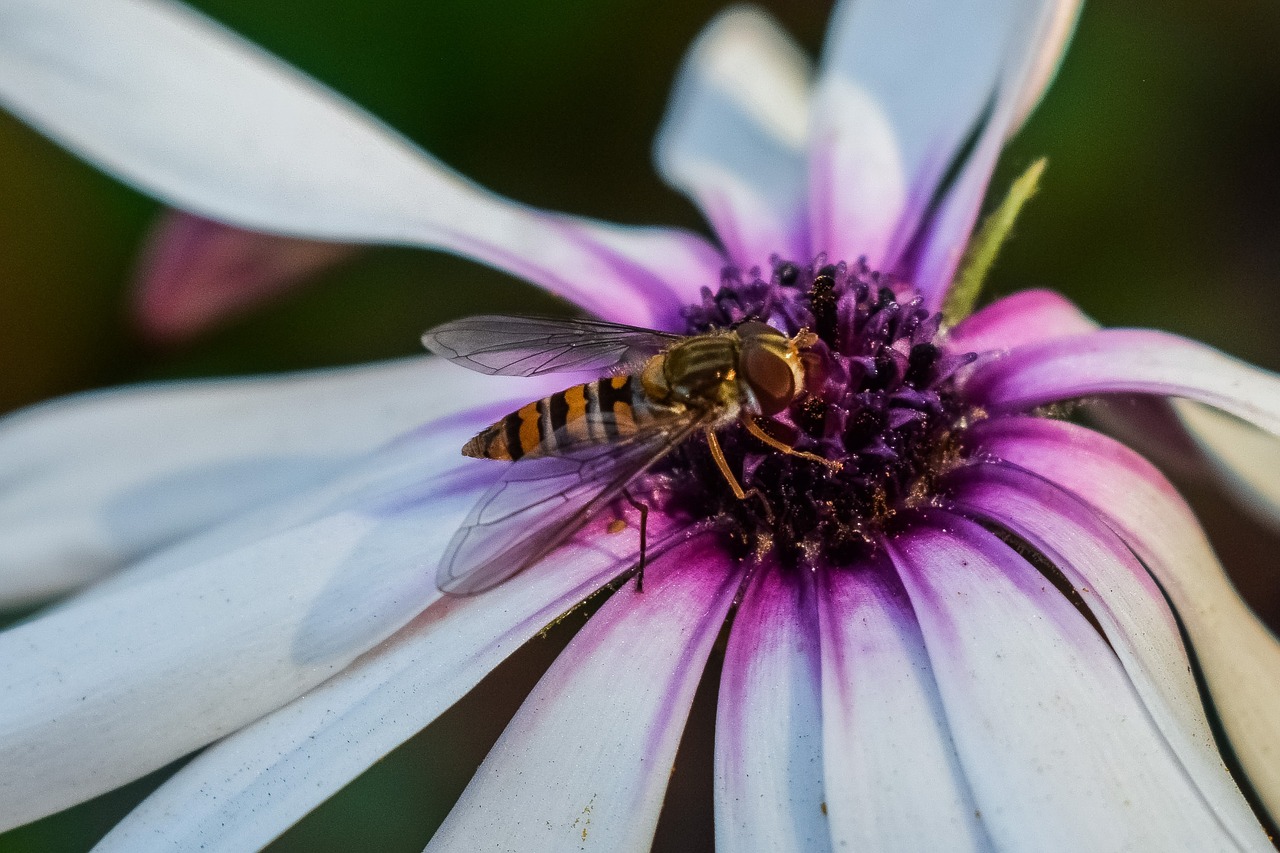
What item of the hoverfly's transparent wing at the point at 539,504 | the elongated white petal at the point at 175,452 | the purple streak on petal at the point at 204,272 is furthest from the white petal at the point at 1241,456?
the purple streak on petal at the point at 204,272

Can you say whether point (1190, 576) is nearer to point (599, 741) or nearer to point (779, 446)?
point (779, 446)

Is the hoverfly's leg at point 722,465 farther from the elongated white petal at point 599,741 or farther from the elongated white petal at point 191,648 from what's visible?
the elongated white petal at point 191,648

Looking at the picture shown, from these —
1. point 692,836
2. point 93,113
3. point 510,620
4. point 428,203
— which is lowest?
point 692,836

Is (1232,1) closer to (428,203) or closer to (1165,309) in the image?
(1165,309)

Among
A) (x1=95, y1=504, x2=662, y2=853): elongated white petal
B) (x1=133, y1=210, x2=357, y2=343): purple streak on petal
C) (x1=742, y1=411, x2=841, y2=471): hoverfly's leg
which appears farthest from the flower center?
(x1=133, y1=210, x2=357, y2=343): purple streak on petal

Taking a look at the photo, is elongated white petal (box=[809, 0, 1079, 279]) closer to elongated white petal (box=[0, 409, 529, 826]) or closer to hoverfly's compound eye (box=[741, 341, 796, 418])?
hoverfly's compound eye (box=[741, 341, 796, 418])

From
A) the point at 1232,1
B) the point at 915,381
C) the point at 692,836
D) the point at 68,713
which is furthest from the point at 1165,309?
the point at 68,713
